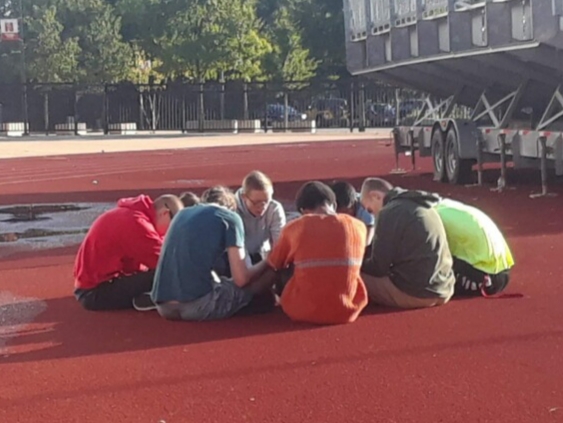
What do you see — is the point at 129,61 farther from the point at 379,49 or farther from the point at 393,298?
the point at 393,298

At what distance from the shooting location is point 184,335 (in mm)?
8352

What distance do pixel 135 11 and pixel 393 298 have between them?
6183 cm

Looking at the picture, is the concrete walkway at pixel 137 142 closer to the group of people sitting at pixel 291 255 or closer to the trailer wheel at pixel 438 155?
the trailer wheel at pixel 438 155

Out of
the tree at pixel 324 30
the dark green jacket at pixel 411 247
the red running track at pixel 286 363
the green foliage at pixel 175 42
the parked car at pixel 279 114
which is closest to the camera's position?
the red running track at pixel 286 363

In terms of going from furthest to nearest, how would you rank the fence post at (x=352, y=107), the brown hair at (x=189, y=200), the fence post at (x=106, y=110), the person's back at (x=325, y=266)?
1. the fence post at (x=106, y=110)
2. the fence post at (x=352, y=107)
3. the brown hair at (x=189, y=200)
4. the person's back at (x=325, y=266)

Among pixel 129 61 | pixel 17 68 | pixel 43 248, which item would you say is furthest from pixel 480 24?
pixel 17 68

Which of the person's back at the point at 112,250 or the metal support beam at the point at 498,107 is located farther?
the metal support beam at the point at 498,107

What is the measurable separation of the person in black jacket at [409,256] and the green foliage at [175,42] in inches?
2169

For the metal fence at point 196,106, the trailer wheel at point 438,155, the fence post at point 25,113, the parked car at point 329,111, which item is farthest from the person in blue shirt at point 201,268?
the fence post at point 25,113

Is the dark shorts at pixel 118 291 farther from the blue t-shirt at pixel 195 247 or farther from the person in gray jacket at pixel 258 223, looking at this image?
the person in gray jacket at pixel 258 223

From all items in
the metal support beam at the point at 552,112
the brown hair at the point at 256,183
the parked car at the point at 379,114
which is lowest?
the brown hair at the point at 256,183

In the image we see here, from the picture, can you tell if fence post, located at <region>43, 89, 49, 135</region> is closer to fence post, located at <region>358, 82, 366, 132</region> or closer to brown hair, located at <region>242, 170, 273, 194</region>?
fence post, located at <region>358, 82, 366, 132</region>

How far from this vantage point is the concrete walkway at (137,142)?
39.1m

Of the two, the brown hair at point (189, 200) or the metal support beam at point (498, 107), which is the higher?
the metal support beam at point (498, 107)
